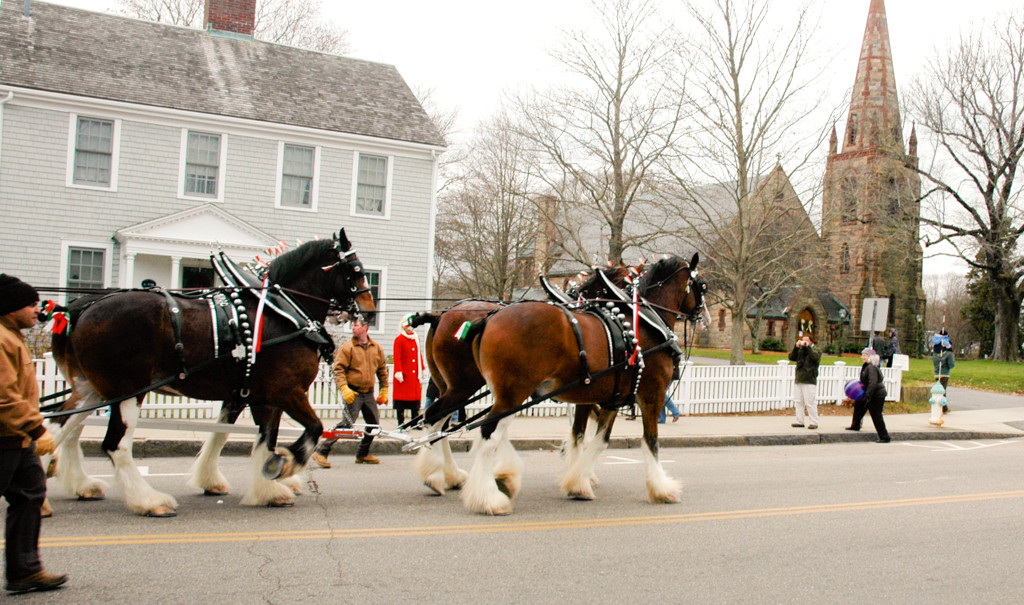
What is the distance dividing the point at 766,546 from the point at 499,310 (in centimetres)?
306

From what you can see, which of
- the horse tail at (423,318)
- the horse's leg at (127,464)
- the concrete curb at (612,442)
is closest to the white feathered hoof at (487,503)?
the horse tail at (423,318)

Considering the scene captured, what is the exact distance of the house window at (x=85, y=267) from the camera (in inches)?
766

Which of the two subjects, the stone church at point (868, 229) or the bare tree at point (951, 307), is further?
the bare tree at point (951, 307)

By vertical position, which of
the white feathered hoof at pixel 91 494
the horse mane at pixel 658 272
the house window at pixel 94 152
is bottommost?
the white feathered hoof at pixel 91 494

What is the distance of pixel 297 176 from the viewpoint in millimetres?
21781

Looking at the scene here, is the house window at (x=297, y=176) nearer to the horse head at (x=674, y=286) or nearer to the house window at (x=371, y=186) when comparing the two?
the house window at (x=371, y=186)

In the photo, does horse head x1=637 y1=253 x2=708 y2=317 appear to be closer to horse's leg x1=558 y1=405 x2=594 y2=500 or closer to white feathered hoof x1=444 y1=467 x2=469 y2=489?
horse's leg x1=558 y1=405 x2=594 y2=500

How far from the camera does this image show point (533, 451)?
474 inches

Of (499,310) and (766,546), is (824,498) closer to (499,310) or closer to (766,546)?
(766,546)

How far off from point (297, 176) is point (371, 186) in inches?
80.2

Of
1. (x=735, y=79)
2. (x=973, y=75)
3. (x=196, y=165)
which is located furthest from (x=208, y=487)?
(x=973, y=75)

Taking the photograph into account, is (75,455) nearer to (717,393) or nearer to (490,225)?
(717,393)

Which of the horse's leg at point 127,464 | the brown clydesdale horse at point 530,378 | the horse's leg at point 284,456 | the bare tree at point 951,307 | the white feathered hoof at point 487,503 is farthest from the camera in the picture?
the bare tree at point 951,307

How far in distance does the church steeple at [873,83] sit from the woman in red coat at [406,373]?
4565cm
